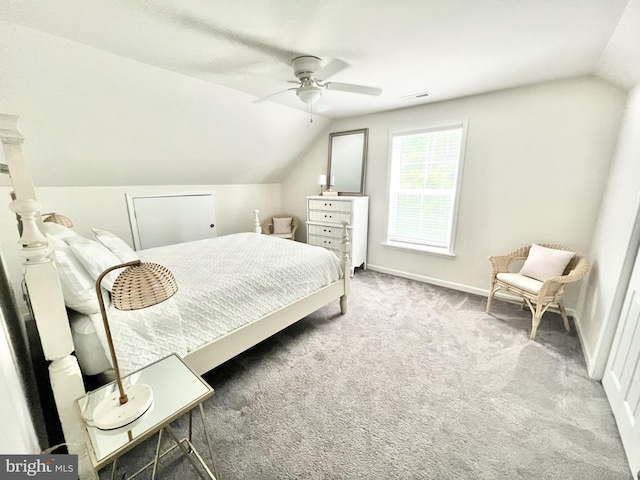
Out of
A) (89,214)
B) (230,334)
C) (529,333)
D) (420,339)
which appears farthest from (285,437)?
(89,214)

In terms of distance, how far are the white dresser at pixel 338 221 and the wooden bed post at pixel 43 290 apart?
3.11m

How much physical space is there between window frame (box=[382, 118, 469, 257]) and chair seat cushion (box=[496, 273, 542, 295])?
30.0 inches

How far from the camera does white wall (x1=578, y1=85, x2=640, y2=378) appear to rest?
1.77 m

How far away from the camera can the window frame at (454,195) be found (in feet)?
10.5

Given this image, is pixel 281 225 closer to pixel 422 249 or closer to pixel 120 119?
pixel 422 249

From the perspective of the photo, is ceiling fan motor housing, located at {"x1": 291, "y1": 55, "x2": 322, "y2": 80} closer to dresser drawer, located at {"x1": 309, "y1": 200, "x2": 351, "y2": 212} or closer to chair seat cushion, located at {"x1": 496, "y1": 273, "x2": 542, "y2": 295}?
dresser drawer, located at {"x1": 309, "y1": 200, "x2": 351, "y2": 212}

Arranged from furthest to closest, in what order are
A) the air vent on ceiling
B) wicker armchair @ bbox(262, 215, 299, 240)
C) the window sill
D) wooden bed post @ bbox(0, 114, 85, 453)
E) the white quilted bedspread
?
wicker armchair @ bbox(262, 215, 299, 240) → the window sill → the air vent on ceiling → the white quilted bedspread → wooden bed post @ bbox(0, 114, 85, 453)

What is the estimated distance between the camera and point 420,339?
2426mm

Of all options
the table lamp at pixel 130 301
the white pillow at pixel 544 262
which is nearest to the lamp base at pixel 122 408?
the table lamp at pixel 130 301

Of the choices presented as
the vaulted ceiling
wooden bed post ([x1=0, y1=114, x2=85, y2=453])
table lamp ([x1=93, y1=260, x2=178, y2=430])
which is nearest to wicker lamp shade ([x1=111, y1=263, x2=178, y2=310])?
table lamp ([x1=93, y1=260, x2=178, y2=430])

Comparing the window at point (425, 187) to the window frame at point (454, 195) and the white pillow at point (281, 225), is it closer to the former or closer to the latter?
the window frame at point (454, 195)

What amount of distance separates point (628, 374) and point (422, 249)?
7.39ft

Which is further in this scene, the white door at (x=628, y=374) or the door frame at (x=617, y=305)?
the door frame at (x=617, y=305)

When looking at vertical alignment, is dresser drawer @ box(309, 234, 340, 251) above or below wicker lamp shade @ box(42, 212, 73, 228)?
below
